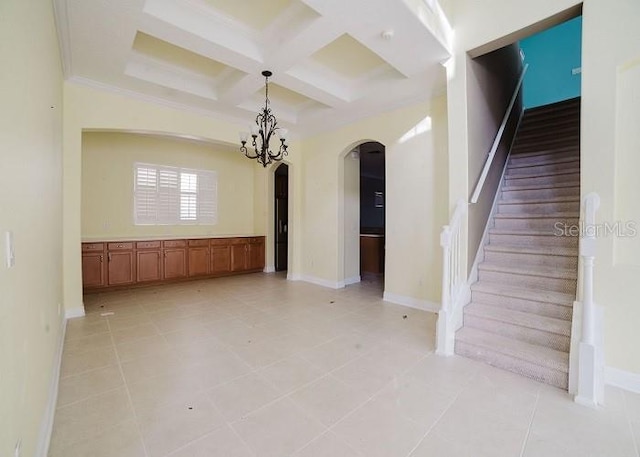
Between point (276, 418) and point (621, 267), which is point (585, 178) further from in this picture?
point (276, 418)

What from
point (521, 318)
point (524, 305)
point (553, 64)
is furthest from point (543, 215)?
point (553, 64)

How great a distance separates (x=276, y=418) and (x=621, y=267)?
2725 millimetres

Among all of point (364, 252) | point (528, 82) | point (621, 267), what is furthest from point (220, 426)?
point (528, 82)

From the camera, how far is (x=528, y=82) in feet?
20.3

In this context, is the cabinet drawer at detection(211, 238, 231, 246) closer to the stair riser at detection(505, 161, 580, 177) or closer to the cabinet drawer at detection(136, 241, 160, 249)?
the cabinet drawer at detection(136, 241, 160, 249)

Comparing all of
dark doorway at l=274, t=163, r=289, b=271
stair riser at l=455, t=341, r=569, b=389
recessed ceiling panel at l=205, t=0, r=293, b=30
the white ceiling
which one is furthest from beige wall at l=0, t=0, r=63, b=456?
dark doorway at l=274, t=163, r=289, b=271

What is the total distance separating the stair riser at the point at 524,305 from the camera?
Answer: 252 centimetres

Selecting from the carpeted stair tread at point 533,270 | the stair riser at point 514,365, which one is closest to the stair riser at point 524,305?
the carpeted stair tread at point 533,270

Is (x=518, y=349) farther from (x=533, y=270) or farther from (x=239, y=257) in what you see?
(x=239, y=257)

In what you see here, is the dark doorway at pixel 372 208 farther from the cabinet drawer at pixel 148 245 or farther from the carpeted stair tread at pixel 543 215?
the cabinet drawer at pixel 148 245

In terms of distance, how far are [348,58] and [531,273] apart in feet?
10.5

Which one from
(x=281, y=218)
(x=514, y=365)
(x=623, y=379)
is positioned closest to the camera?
(x=623, y=379)

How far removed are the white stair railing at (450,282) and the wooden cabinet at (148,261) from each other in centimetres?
483

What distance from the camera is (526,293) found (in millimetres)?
2742
